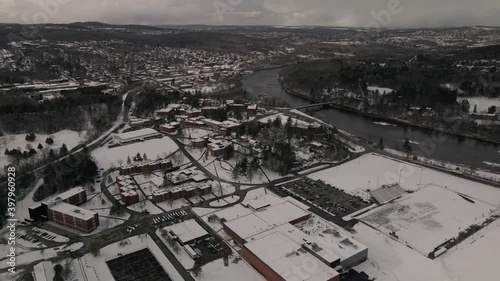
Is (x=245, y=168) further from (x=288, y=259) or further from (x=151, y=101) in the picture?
(x=151, y=101)

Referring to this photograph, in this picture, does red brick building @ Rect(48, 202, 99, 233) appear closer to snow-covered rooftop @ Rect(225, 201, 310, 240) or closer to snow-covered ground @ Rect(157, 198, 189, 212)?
snow-covered ground @ Rect(157, 198, 189, 212)

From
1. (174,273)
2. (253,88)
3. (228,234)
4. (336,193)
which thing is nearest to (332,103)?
(253,88)

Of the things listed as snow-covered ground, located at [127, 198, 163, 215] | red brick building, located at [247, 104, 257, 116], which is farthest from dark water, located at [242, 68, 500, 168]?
snow-covered ground, located at [127, 198, 163, 215]

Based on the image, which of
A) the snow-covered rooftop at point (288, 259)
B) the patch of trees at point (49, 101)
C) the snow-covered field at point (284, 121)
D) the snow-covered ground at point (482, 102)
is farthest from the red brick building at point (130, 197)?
the snow-covered ground at point (482, 102)

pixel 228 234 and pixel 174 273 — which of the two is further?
pixel 228 234

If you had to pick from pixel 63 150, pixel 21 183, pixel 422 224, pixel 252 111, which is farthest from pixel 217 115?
pixel 422 224

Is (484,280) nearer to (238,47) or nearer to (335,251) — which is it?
(335,251)

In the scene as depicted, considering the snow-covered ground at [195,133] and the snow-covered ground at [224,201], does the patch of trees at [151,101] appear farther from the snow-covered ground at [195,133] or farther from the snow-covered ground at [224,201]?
the snow-covered ground at [224,201]
